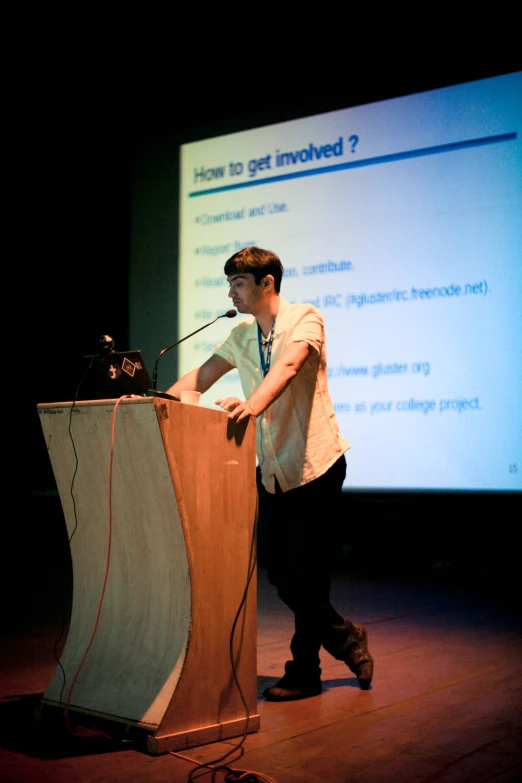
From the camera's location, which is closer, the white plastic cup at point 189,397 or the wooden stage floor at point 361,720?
the wooden stage floor at point 361,720

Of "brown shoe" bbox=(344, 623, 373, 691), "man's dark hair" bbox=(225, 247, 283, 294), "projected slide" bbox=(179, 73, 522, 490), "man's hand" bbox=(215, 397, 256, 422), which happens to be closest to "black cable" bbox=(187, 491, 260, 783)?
"man's hand" bbox=(215, 397, 256, 422)

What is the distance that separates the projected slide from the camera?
4586 millimetres

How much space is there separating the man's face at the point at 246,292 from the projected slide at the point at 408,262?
2.27m

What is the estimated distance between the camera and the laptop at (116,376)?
2.27 m

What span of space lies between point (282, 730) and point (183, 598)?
0.49 m

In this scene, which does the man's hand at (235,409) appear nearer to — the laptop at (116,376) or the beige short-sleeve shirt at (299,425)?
the laptop at (116,376)

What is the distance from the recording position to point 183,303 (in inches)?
228

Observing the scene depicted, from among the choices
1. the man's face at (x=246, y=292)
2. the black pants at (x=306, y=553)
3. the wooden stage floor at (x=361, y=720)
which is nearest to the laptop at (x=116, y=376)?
the man's face at (x=246, y=292)

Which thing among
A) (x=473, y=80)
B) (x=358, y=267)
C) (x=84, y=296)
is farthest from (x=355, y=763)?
(x=84, y=296)

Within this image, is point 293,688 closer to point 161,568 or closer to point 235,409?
point 161,568

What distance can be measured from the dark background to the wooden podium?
2738mm

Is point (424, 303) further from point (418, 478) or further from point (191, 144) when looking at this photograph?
point (191, 144)

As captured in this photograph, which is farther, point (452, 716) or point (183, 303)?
point (183, 303)

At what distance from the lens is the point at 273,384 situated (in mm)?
2361
